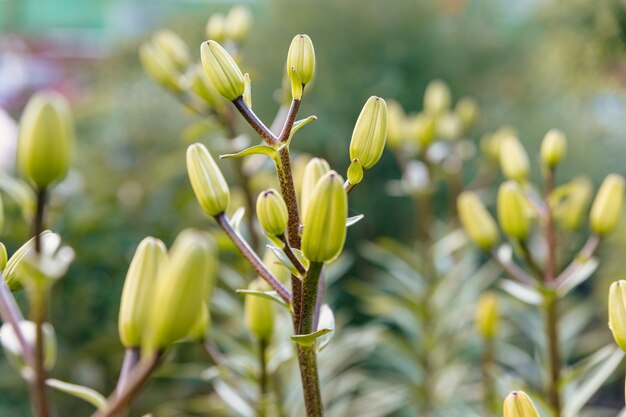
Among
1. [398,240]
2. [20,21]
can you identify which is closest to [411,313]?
[398,240]

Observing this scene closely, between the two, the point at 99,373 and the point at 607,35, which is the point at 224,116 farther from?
the point at 99,373

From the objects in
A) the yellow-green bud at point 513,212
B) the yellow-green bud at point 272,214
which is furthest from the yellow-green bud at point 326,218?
the yellow-green bud at point 513,212

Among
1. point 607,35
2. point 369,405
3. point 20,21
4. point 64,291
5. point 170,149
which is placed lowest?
point 369,405

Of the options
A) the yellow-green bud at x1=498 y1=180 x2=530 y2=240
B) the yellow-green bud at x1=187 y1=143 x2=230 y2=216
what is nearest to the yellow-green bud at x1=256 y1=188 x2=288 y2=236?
the yellow-green bud at x1=187 y1=143 x2=230 y2=216

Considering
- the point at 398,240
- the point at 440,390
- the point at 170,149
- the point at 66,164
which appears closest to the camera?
the point at 66,164

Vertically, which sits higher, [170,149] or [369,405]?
[170,149]

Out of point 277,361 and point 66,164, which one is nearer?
point 66,164

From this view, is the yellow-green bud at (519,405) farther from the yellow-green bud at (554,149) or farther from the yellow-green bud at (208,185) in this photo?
the yellow-green bud at (554,149)

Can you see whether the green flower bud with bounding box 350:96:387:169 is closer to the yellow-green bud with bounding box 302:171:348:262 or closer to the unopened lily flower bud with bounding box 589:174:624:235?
the yellow-green bud with bounding box 302:171:348:262
